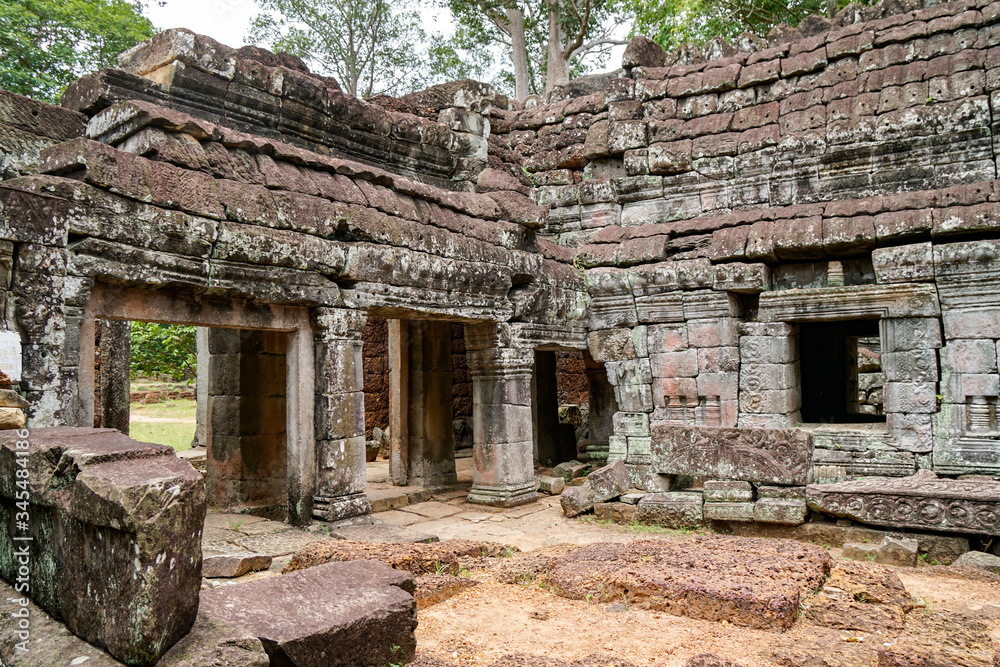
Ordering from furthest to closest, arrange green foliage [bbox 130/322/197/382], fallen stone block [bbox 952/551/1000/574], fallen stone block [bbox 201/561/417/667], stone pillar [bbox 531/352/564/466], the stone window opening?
green foliage [bbox 130/322/197/382]
stone pillar [bbox 531/352/564/466]
the stone window opening
fallen stone block [bbox 952/551/1000/574]
fallen stone block [bbox 201/561/417/667]

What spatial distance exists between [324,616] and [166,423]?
17393 mm

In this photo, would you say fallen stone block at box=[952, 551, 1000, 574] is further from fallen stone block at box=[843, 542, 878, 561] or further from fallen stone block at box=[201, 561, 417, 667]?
fallen stone block at box=[201, 561, 417, 667]

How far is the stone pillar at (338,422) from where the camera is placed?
6695 millimetres

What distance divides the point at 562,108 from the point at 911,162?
4961 mm

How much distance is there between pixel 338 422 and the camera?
682 cm

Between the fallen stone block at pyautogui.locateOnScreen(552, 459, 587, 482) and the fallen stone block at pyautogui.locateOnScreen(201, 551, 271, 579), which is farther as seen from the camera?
the fallen stone block at pyautogui.locateOnScreen(552, 459, 587, 482)

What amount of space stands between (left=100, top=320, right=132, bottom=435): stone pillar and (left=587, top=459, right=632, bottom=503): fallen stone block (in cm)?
604

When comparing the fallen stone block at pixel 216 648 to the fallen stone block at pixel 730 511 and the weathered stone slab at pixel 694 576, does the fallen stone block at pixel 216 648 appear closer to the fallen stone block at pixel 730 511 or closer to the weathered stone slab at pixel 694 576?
the weathered stone slab at pixel 694 576

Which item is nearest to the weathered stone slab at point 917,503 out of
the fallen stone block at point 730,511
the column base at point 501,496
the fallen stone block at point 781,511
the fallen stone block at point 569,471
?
the fallen stone block at point 781,511

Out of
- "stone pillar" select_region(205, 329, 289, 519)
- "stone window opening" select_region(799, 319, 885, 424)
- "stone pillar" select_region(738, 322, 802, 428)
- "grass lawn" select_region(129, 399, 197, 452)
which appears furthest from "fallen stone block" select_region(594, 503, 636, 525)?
"grass lawn" select_region(129, 399, 197, 452)

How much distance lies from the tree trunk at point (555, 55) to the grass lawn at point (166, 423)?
1357cm

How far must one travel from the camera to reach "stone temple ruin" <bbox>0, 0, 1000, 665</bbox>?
5.61 meters

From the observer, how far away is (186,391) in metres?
25.1

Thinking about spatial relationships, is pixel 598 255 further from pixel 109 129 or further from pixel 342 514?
pixel 109 129
